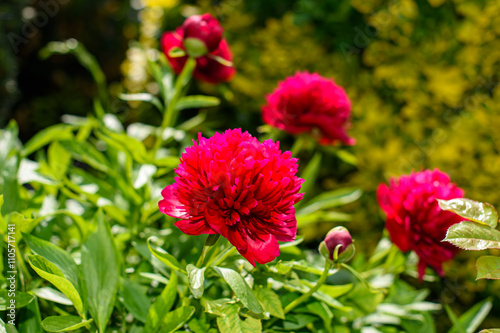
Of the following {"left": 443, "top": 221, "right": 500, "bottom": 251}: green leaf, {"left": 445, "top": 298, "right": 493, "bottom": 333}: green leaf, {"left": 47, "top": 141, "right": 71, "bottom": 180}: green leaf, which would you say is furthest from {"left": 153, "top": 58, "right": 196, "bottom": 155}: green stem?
{"left": 445, "top": 298, "right": 493, "bottom": 333}: green leaf

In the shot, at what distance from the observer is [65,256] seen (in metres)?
0.68

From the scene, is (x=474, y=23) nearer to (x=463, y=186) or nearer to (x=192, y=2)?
(x=463, y=186)

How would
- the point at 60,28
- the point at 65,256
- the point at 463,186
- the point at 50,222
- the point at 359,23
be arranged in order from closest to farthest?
the point at 65,256 → the point at 50,222 → the point at 463,186 → the point at 359,23 → the point at 60,28

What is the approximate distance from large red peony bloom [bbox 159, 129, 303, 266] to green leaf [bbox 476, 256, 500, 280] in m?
0.25

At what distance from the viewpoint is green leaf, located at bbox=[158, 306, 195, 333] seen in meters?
0.62

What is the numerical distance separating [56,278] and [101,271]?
0.40ft

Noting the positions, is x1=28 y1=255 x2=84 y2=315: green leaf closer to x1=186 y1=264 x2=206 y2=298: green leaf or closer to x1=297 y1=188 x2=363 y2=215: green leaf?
x1=186 y1=264 x2=206 y2=298: green leaf

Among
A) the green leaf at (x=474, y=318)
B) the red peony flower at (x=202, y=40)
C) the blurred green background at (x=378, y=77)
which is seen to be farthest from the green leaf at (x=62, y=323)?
the green leaf at (x=474, y=318)

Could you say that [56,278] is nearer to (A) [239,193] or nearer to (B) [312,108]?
(A) [239,193]

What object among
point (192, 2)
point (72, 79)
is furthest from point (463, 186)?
point (72, 79)

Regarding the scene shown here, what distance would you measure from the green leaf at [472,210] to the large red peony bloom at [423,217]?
0.11 metres

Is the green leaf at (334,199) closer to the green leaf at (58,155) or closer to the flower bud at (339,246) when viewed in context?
the flower bud at (339,246)

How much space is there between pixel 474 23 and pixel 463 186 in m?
0.50

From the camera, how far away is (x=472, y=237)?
22.4 inches
